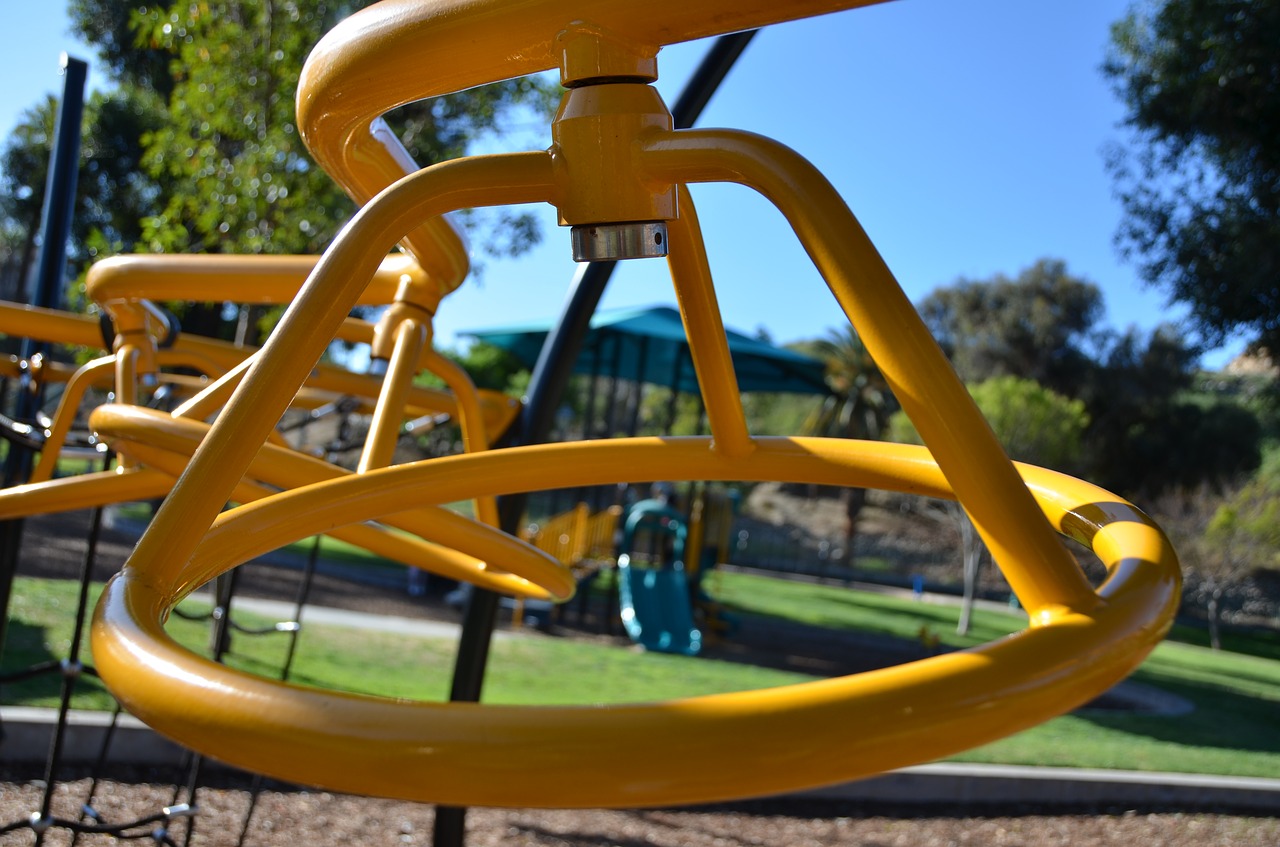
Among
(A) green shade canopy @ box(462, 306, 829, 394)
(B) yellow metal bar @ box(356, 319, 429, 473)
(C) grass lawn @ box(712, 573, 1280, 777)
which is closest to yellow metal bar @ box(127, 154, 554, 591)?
(B) yellow metal bar @ box(356, 319, 429, 473)

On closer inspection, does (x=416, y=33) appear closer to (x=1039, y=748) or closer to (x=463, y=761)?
(x=463, y=761)

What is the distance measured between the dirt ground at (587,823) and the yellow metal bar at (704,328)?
249cm

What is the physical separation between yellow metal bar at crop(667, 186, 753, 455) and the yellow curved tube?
13.8 inches

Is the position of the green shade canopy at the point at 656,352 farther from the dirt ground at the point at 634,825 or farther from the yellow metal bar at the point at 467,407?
the yellow metal bar at the point at 467,407

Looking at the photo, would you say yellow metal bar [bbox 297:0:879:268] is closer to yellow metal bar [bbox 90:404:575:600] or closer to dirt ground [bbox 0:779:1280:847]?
yellow metal bar [bbox 90:404:575:600]

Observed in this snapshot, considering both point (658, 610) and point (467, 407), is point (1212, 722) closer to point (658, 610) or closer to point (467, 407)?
point (658, 610)

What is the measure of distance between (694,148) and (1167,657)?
14971mm

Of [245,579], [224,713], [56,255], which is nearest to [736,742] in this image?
[224,713]

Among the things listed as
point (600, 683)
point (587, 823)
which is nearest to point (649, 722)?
point (587, 823)

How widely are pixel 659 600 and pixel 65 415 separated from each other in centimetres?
850

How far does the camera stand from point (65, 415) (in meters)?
1.66

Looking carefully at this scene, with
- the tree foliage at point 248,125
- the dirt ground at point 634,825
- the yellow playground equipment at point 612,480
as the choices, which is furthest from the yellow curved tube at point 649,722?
the tree foliage at point 248,125

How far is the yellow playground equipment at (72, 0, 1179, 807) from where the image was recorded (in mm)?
379

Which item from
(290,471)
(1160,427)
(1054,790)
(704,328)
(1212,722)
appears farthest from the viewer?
(1160,427)
